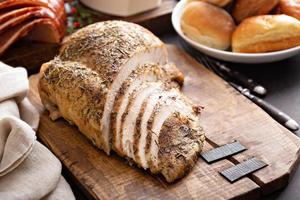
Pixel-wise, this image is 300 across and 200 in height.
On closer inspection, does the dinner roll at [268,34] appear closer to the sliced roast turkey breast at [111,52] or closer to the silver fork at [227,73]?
the silver fork at [227,73]

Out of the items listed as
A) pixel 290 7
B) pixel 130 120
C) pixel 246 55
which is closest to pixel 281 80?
pixel 246 55

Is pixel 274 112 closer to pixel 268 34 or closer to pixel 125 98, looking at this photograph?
pixel 268 34

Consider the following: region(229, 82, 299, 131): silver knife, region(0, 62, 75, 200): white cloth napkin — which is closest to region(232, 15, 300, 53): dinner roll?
region(229, 82, 299, 131): silver knife

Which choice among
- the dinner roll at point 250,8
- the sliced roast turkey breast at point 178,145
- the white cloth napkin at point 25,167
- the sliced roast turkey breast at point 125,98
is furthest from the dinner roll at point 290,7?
the white cloth napkin at point 25,167

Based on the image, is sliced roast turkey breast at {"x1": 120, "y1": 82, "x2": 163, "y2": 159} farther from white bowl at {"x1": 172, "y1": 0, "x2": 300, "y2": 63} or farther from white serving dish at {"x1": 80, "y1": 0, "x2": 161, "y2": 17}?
white serving dish at {"x1": 80, "y1": 0, "x2": 161, "y2": 17}

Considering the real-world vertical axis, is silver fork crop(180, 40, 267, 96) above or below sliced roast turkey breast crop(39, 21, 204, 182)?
below


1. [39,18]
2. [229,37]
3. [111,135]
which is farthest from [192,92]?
[39,18]
